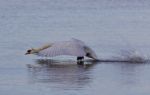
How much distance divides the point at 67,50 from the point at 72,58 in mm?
669

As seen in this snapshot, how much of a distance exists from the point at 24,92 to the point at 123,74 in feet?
8.70

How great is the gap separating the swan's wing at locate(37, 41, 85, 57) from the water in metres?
0.20

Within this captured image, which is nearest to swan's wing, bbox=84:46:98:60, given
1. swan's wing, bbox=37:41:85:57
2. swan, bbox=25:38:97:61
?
swan, bbox=25:38:97:61

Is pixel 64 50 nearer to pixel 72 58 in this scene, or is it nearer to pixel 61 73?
pixel 72 58

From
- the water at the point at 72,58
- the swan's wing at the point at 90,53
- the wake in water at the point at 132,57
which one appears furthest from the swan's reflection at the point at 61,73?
A: the wake in water at the point at 132,57

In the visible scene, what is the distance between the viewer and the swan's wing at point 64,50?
15.8 meters

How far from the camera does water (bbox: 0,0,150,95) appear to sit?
12508 millimetres

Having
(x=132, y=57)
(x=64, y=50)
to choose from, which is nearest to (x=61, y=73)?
(x=64, y=50)

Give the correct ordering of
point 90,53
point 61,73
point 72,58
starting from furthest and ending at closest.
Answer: point 72,58, point 90,53, point 61,73

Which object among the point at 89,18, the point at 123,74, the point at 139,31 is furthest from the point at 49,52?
the point at 89,18

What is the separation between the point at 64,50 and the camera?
1580 centimetres

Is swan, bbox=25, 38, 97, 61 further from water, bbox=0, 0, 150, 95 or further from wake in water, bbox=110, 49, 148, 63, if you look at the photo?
wake in water, bbox=110, 49, 148, 63

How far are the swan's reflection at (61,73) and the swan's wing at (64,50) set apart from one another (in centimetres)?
18

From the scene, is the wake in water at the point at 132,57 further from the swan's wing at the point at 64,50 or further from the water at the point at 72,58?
the swan's wing at the point at 64,50
